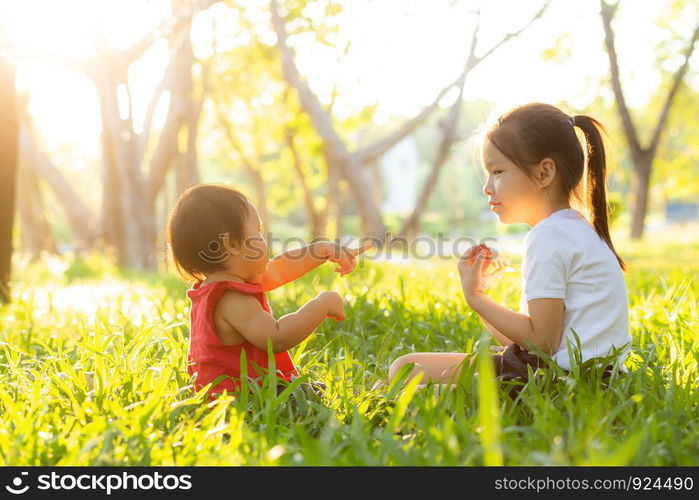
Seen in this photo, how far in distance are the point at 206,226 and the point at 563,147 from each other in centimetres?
124

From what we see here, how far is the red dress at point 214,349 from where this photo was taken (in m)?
2.34

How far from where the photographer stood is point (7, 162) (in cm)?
505

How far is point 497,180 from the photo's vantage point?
2.41 meters

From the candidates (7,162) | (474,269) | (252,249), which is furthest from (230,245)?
(7,162)

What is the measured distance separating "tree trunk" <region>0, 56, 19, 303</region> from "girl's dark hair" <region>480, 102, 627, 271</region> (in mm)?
3933

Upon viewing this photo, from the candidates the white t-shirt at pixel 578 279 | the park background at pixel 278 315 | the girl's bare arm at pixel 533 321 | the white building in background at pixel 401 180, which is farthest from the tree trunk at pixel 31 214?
the white building in background at pixel 401 180

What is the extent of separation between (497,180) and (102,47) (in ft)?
24.5

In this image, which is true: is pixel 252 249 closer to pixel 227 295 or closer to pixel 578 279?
pixel 227 295

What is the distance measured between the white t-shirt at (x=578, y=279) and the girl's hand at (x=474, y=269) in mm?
147

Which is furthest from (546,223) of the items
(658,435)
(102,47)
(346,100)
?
(346,100)

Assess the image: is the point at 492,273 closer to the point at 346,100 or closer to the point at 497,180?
the point at 497,180

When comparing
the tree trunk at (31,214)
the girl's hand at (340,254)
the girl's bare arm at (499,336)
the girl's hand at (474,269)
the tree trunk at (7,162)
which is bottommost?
the girl's bare arm at (499,336)

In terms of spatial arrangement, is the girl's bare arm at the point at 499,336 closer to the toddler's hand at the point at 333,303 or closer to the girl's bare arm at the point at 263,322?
the toddler's hand at the point at 333,303

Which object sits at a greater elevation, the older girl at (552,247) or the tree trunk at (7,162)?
the tree trunk at (7,162)
